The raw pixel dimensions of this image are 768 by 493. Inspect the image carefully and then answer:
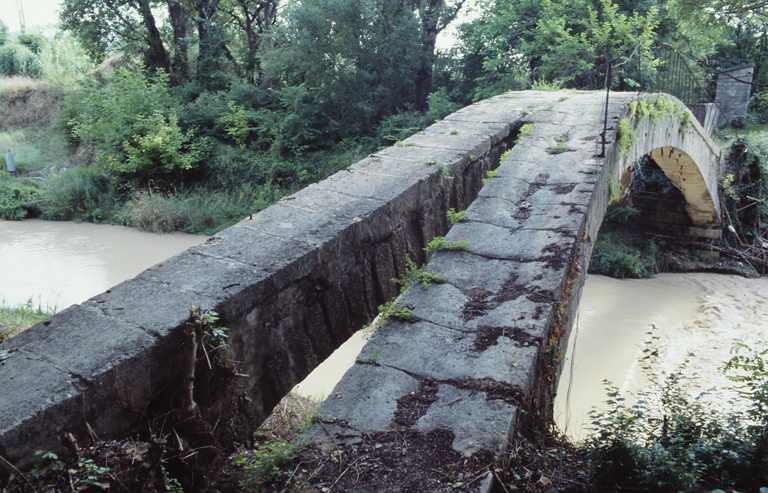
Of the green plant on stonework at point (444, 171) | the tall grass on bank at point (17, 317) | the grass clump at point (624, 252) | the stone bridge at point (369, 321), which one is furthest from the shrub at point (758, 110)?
the tall grass on bank at point (17, 317)

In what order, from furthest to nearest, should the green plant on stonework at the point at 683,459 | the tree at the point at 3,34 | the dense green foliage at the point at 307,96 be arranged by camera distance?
the tree at the point at 3,34
the dense green foliage at the point at 307,96
the green plant on stonework at the point at 683,459

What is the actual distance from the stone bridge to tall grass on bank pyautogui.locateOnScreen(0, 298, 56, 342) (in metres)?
3.66

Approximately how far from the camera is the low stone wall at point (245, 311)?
177cm

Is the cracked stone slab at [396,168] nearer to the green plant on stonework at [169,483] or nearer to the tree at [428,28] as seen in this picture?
the green plant on stonework at [169,483]

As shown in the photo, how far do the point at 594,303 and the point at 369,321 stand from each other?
7274mm

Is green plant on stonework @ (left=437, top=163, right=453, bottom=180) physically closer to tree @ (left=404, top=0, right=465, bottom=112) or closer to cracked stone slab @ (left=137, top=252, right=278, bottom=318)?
cracked stone slab @ (left=137, top=252, right=278, bottom=318)

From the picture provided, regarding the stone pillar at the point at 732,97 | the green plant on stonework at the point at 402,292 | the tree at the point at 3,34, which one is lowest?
the green plant on stonework at the point at 402,292

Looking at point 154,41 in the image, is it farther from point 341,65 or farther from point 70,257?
point 70,257

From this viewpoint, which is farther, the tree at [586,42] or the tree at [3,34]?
the tree at [3,34]

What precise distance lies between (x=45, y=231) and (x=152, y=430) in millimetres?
12788

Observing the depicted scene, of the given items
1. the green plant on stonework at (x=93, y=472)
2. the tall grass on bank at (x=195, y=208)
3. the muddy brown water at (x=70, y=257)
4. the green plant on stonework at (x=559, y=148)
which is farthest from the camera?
the tall grass on bank at (x=195, y=208)

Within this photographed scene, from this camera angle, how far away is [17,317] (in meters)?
5.89

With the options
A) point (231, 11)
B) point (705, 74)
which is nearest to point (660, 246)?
point (705, 74)

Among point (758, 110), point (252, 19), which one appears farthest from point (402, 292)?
point (252, 19)
